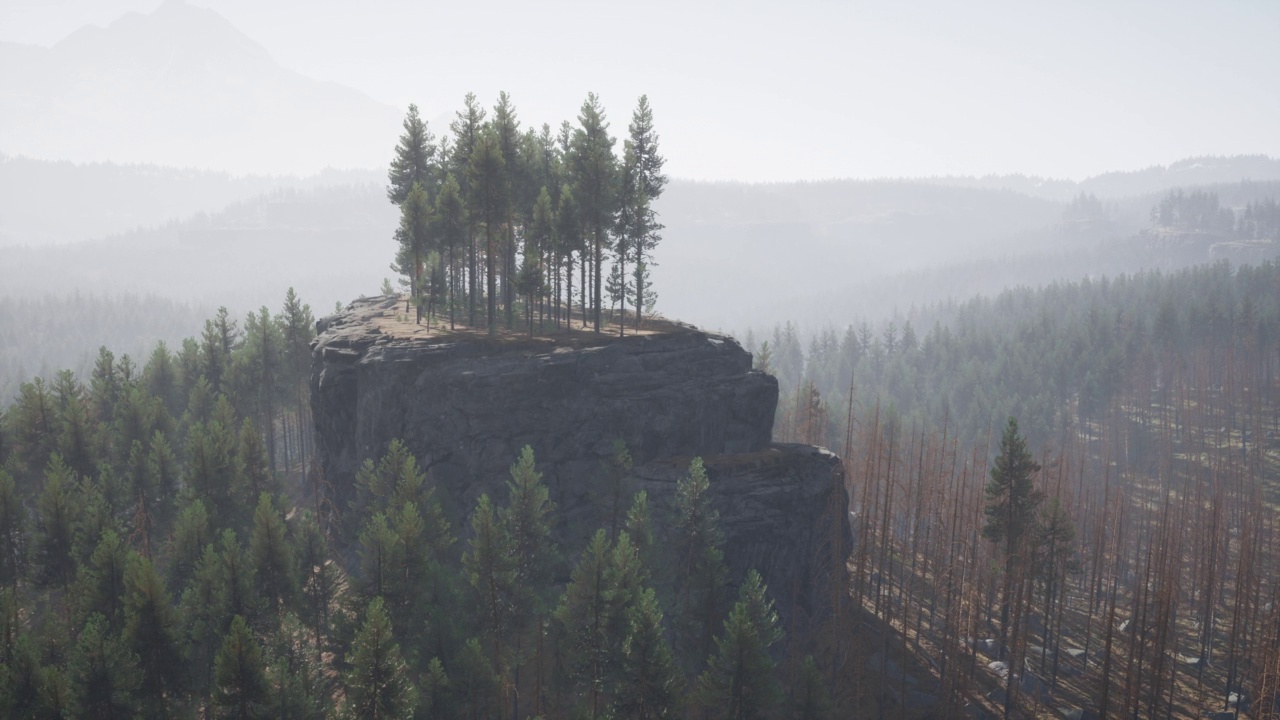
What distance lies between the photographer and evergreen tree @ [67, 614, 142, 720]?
33219mm

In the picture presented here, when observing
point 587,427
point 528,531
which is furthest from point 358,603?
point 587,427

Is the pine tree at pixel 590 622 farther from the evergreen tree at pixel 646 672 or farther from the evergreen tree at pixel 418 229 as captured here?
the evergreen tree at pixel 418 229

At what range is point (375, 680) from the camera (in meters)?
33.4

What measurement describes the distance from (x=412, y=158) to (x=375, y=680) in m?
48.1

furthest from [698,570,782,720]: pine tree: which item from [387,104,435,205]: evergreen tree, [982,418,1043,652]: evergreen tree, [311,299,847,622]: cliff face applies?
[387,104,435,205]: evergreen tree

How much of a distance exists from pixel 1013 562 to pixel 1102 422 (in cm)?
8956

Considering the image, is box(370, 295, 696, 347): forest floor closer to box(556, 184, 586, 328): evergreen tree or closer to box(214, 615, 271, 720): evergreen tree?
box(556, 184, 586, 328): evergreen tree

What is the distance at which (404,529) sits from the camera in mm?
40500

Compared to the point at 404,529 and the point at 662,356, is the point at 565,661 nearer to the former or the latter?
the point at 404,529

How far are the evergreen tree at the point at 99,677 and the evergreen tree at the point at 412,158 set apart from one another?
42.4 metres

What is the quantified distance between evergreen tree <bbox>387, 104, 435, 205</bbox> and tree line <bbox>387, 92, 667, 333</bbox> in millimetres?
442

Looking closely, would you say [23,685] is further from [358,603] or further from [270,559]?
[358,603]

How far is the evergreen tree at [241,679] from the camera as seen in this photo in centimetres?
3291

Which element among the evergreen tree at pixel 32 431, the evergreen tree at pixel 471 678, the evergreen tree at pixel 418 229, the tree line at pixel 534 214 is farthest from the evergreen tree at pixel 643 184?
the evergreen tree at pixel 32 431
